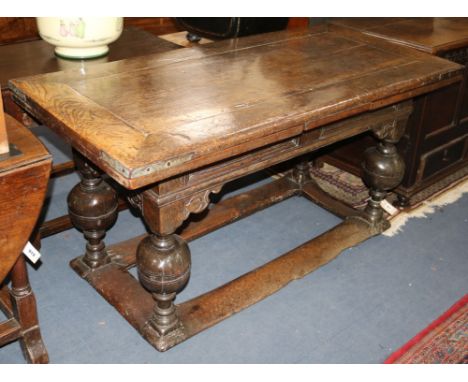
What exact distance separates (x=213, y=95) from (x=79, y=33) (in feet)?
2.33

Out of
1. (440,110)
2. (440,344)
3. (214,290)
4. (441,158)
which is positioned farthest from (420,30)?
(214,290)

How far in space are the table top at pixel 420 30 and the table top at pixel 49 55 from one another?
3.03 ft

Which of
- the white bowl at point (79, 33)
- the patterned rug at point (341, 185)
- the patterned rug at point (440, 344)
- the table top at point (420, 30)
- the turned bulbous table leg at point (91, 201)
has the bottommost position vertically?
the patterned rug at point (341, 185)

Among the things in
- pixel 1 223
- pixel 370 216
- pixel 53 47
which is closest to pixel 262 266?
pixel 370 216

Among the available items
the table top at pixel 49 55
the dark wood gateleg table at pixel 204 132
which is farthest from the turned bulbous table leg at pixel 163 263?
the table top at pixel 49 55

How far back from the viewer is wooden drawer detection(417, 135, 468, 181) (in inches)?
120

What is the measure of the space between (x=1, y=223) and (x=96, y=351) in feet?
2.23

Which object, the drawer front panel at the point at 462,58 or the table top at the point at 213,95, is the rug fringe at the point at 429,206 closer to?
the drawer front panel at the point at 462,58

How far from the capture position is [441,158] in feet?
10.4

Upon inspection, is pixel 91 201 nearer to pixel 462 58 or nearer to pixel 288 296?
pixel 288 296

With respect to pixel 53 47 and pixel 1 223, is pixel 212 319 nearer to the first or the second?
pixel 1 223

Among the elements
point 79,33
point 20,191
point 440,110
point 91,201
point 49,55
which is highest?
point 79,33

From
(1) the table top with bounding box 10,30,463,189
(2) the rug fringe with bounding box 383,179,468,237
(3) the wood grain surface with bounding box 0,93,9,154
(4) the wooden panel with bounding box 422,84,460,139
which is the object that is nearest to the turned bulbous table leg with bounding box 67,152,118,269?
(1) the table top with bounding box 10,30,463,189

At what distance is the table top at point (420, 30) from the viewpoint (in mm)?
2654
